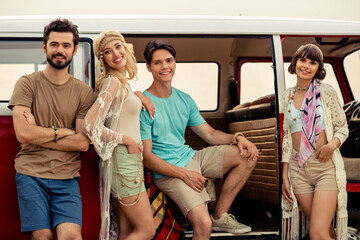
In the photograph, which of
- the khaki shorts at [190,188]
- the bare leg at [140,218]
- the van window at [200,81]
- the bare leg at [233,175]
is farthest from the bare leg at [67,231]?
the van window at [200,81]

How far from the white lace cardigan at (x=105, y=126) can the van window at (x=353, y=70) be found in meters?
3.00

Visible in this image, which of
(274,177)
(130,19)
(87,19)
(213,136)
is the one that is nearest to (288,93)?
(213,136)

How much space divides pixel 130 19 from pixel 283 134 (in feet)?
4.97

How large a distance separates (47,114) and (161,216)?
1190 millimetres

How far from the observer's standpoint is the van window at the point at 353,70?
4.56 meters

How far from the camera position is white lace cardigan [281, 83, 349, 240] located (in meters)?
3.08

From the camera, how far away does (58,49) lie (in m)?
2.60

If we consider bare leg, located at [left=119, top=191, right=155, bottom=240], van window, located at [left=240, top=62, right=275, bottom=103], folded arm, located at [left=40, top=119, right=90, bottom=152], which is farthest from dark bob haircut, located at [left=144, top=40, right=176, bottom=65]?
van window, located at [left=240, top=62, right=275, bottom=103]

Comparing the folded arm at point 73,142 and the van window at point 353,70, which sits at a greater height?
the van window at point 353,70

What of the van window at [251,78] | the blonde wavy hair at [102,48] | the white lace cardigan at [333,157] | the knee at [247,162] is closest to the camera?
the blonde wavy hair at [102,48]

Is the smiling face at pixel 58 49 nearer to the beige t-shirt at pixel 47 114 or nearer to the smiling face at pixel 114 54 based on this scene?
the beige t-shirt at pixel 47 114

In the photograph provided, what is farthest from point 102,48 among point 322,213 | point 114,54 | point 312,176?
point 322,213

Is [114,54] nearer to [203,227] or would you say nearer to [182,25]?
[182,25]

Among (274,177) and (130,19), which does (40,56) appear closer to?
(130,19)
